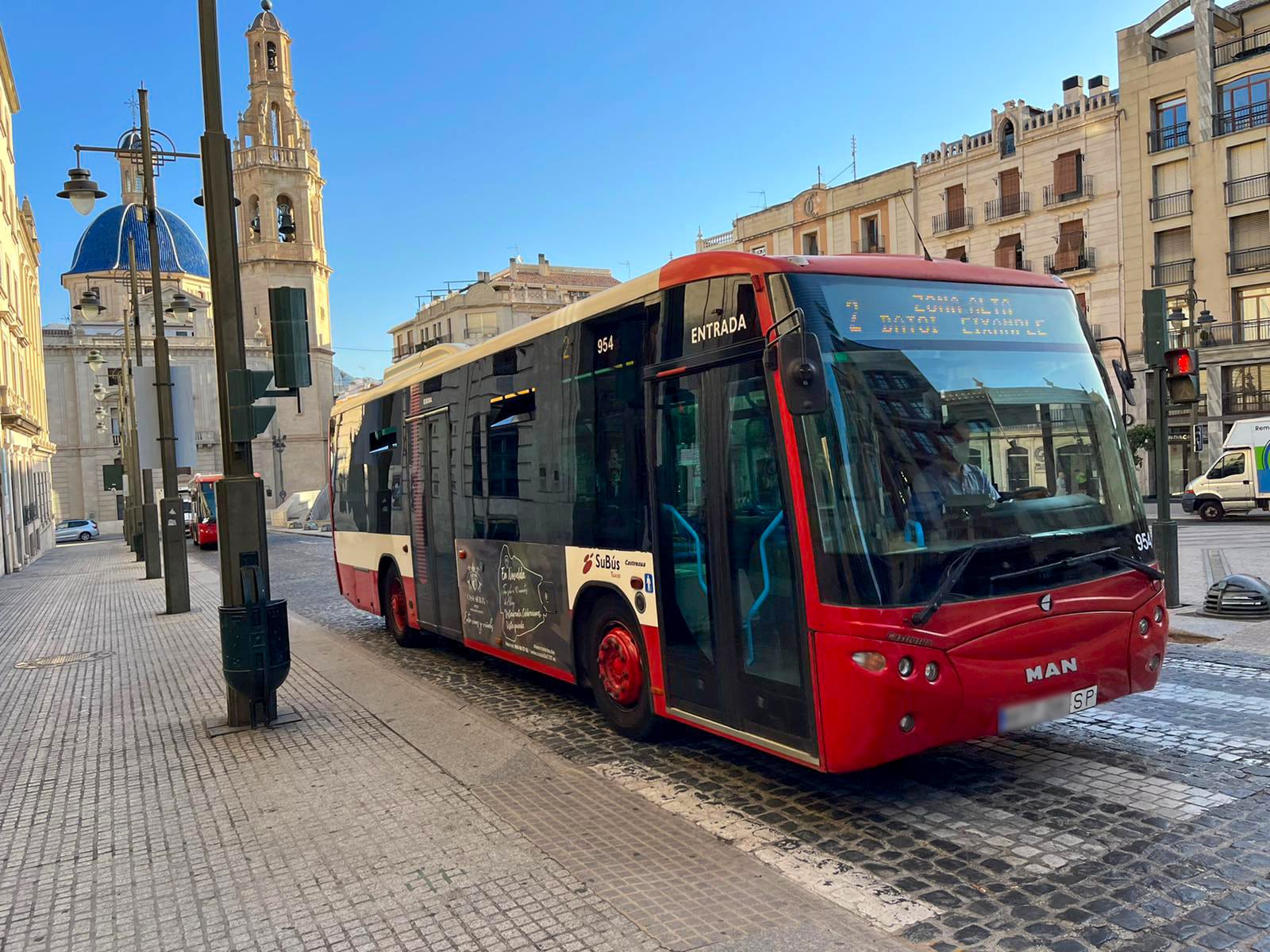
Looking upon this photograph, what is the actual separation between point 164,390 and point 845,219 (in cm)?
3757

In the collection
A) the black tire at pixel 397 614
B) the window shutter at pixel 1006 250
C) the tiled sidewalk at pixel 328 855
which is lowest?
the tiled sidewalk at pixel 328 855

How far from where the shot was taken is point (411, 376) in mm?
10891

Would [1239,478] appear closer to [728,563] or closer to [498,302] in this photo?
[728,563]

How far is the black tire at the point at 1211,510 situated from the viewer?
28688mm

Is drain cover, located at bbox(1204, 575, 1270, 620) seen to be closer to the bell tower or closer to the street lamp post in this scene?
the street lamp post

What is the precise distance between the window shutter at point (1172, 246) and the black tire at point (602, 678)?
39.1 metres

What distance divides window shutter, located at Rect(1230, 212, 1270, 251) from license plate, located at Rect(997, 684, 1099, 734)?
127 feet

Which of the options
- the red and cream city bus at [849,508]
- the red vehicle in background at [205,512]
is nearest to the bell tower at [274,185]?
the red vehicle in background at [205,512]

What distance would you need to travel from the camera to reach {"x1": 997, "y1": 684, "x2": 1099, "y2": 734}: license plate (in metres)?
5.19

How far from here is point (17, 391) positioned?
37938 mm

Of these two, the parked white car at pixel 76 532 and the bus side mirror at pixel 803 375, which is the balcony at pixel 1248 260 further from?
the parked white car at pixel 76 532

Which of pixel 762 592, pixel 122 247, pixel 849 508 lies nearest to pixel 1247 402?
pixel 762 592

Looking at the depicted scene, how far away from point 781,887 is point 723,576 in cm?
176

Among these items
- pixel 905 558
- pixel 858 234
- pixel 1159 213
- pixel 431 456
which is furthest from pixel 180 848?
pixel 858 234
